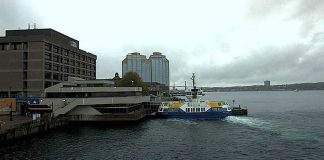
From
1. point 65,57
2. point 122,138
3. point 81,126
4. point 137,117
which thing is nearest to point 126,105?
point 137,117

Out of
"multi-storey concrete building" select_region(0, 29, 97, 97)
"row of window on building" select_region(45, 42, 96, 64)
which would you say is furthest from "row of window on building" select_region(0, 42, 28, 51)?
"row of window on building" select_region(45, 42, 96, 64)

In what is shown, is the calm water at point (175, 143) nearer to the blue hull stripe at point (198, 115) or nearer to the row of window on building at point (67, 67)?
the blue hull stripe at point (198, 115)

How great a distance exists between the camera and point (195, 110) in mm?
109688

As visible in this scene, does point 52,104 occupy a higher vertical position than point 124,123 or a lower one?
higher

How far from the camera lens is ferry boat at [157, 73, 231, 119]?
107125 mm

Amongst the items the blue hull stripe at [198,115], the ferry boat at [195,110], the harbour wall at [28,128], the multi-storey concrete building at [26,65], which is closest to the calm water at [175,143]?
the harbour wall at [28,128]

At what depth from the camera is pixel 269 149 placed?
56.6m

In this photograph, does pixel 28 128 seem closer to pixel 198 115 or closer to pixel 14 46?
pixel 14 46

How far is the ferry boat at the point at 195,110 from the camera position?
107125 millimetres

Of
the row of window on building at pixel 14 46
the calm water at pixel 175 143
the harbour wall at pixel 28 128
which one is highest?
the row of window on building at pixel 14 46

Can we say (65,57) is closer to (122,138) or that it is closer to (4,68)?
(4,68)

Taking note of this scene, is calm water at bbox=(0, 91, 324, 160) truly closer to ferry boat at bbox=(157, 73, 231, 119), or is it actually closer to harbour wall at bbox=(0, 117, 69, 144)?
harbour wall at bbox=(0, 117, 69, 144)

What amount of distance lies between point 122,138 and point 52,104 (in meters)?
38.7

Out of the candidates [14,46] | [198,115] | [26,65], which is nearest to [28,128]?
[26,65]
